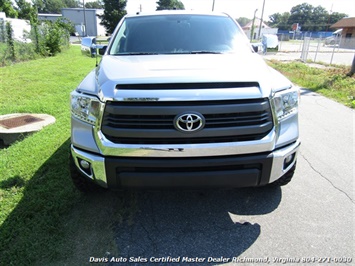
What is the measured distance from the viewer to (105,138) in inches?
84.1

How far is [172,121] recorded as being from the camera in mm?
2062

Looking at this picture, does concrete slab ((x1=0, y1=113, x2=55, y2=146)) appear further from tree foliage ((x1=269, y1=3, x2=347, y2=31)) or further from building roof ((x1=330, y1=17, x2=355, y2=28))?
tree foliage ((x1=269, y1=3, x2=347, y2=31))

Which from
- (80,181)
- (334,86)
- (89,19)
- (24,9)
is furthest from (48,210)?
(89,19)

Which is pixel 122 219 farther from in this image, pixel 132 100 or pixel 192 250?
pixel 132 100

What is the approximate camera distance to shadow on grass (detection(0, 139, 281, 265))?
7.39 ft

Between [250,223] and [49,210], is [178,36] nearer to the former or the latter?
[250,223]

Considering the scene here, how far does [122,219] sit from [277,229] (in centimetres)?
143

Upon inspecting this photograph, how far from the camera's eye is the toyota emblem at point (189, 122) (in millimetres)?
2031

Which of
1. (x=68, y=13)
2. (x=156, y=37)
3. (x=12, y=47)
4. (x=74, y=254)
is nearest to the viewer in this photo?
(x=74, y=254)

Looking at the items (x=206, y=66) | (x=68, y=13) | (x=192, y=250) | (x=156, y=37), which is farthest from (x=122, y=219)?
(x=68, y=13)

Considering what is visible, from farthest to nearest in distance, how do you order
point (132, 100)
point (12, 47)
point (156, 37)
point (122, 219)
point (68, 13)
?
point (68, 13), point (12, 47), point (156, 37), point (122, 219), point (132, 100)

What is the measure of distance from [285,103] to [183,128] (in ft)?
3.06

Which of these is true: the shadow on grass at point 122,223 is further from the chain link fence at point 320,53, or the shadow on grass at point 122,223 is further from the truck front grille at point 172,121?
the chain link fence at point 320,53

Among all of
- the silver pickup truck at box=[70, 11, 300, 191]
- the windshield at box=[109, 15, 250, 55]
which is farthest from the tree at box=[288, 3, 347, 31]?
the silver pickup truck at box=[70, 11, 300, 191]
